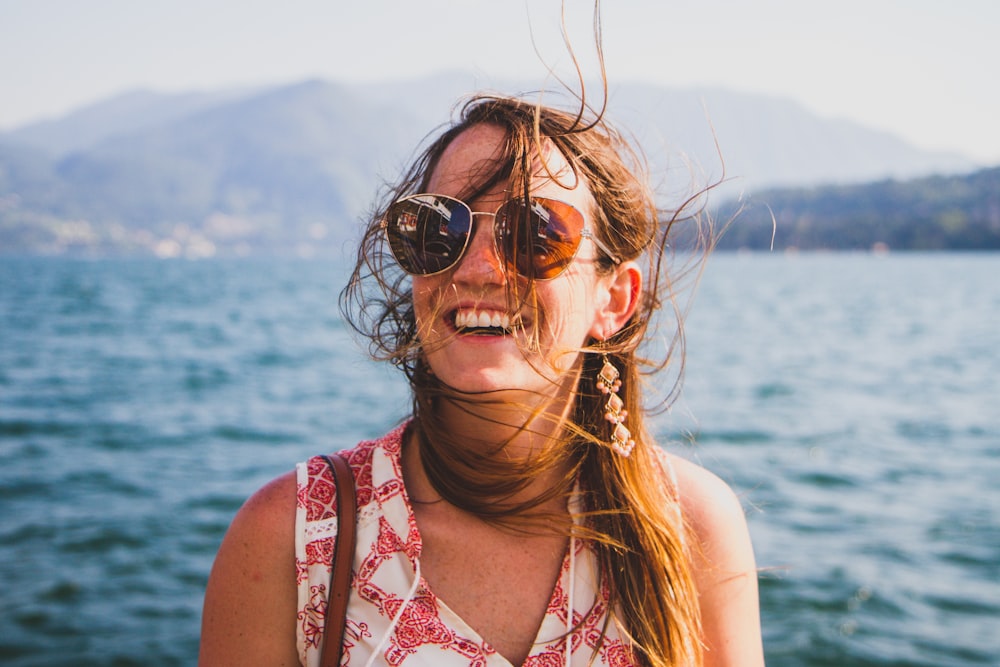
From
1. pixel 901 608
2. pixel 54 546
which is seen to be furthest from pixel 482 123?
pixel 54 546

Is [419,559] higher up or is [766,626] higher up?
[419,559]

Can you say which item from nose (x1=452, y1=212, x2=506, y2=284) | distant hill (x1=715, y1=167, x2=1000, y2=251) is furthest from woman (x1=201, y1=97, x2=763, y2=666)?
distant hill (x1=715, y1=167, x2=1000, y2=251)

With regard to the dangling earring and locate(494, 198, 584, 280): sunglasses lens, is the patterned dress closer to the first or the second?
the dangling earring

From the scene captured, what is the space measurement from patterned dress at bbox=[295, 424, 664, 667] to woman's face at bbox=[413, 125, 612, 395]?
367 millimetres

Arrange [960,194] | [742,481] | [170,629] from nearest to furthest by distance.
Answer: [170,629] < [742,481] < [960,194]

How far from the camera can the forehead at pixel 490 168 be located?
6.89 ft

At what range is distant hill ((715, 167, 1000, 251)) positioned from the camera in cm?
10938

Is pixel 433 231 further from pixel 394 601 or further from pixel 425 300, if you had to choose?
pixel 394 601

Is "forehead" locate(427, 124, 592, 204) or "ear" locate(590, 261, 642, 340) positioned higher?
"forehead" locate(427, 124, 592, 204)

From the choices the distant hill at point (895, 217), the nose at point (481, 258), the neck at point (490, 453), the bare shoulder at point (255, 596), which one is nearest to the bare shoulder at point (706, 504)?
the neck at point (490, 453)

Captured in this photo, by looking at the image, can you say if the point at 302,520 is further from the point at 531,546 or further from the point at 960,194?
the point at 960,194

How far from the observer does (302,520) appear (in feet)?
6.30

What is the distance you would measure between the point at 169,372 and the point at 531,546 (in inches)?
915

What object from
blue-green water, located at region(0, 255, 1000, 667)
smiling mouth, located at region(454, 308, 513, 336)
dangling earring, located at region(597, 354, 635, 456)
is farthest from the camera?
blue-green water, located at region(0, 255, 1000, 667)
